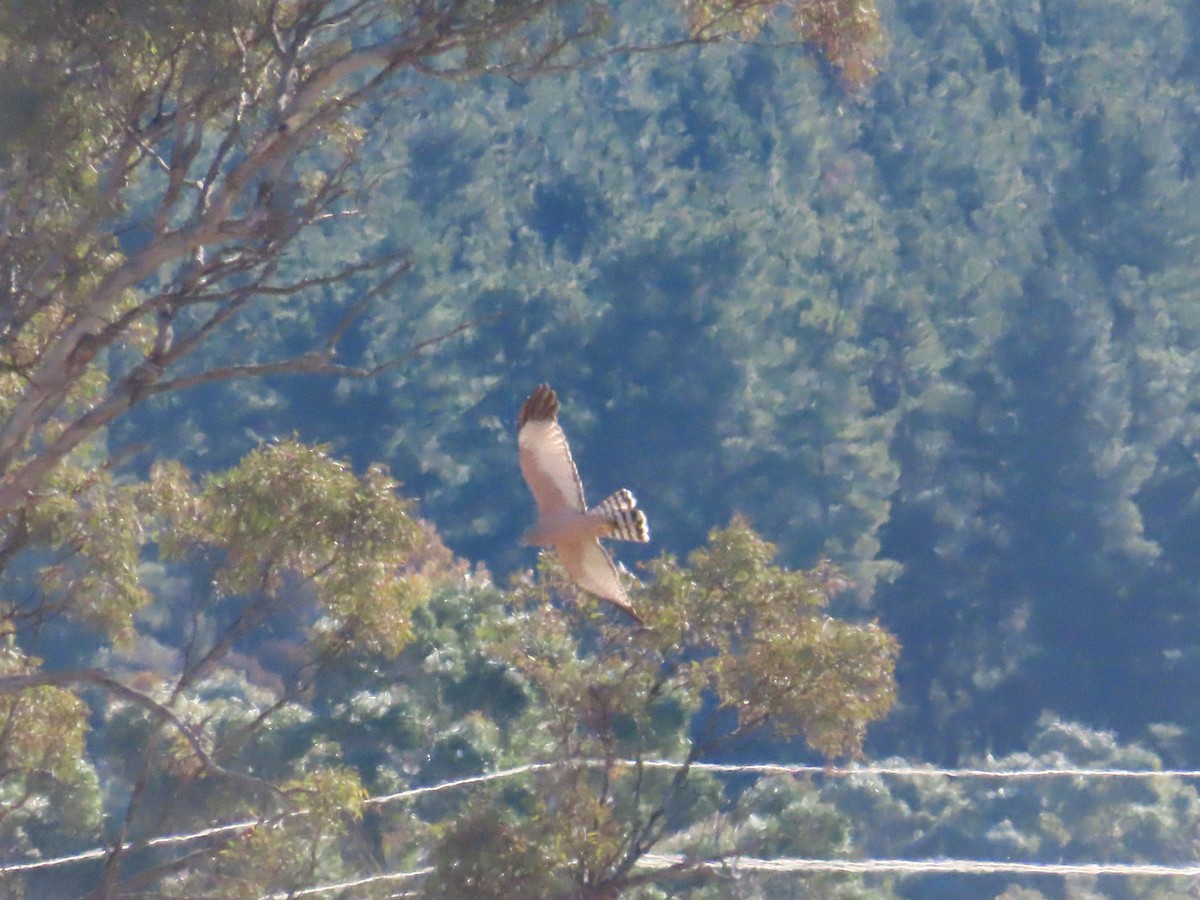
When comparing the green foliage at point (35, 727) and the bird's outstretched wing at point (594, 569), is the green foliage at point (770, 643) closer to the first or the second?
the bird's outstretched wing at point (594, 569)

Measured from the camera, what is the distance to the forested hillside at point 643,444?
7.48m

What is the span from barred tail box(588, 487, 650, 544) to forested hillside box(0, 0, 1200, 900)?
4.32 ft

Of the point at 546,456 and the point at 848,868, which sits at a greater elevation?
the point at 546,456

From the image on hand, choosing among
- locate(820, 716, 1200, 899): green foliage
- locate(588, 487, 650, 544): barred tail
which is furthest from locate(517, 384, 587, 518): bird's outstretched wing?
locate(820, 716, 1200, 899): green foliage

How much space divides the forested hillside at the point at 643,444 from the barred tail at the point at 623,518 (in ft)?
4.32

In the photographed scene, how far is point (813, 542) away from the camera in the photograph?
2819 cm

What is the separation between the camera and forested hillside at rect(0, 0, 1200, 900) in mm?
7477

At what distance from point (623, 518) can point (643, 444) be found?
23733 millimetres

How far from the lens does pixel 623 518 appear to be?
6.33 meters

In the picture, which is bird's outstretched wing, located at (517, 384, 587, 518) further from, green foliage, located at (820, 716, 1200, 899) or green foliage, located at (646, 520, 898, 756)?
green foliage, located at (820, 716, 1200, 899)

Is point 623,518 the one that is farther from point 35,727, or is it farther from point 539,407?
point 35,727

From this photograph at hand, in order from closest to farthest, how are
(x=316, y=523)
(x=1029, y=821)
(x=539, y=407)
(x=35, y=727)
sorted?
(x=539, y=407), (x=316, y=523), (x=35, y=727), (x=1029, y=821)

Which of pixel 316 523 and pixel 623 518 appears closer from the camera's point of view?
pixel 623 518

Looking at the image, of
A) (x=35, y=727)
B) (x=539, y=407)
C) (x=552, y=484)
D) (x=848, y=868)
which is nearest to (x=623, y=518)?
(x=552, y=484)
